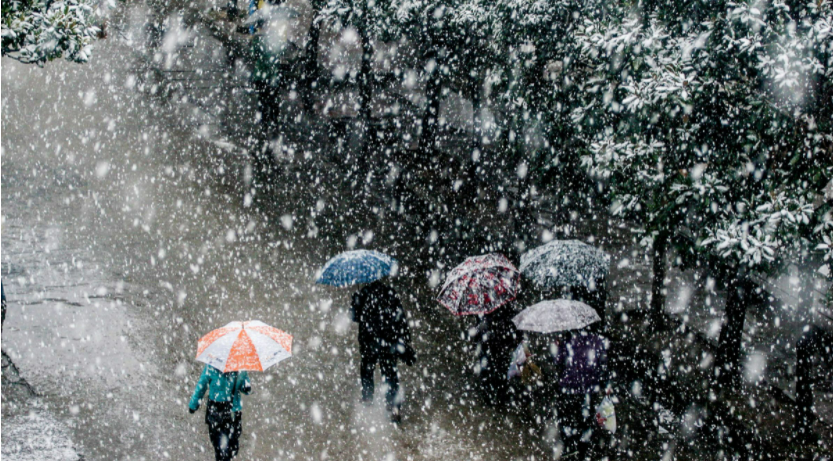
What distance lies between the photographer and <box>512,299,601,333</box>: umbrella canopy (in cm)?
589

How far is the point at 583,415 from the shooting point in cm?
619

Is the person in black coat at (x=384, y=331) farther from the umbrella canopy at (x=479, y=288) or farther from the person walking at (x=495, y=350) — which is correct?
the person walking at (x=495, y=350)

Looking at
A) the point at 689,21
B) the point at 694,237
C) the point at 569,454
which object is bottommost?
the point at 569,454

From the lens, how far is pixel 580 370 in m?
5.92

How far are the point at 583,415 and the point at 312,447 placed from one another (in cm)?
277

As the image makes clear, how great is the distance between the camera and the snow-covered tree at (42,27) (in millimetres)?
6750

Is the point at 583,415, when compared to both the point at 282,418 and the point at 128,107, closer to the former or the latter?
the point at 282,418

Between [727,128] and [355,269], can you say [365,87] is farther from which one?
[727,128]

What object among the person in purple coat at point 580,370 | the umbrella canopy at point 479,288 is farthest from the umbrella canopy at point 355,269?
the person in purple coat at point 580,370

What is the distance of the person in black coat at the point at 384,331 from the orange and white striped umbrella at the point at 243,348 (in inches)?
55.3

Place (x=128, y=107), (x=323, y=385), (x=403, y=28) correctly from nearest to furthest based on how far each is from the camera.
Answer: (x=323, y=385)
(x=403, y=28)
(x=128, y=107)

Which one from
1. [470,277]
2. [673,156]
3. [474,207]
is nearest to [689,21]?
[673,156]

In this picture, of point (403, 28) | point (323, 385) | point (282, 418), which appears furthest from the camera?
point (403, 28)

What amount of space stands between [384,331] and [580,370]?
208 centimetres
